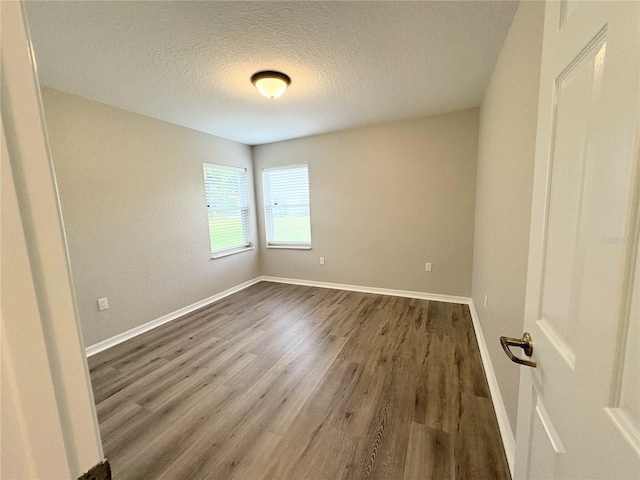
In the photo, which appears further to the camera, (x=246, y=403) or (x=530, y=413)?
(x=246, y=403)

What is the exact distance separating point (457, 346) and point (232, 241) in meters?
3.41

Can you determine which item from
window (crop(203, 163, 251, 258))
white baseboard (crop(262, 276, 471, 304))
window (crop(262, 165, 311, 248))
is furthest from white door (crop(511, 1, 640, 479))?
window (crop(203, 163, 251, 258))

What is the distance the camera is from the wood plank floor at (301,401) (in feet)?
4.39

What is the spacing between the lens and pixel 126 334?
273cm

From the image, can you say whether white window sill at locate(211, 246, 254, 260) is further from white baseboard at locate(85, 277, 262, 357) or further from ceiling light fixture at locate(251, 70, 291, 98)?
ceiling light fixture at locate(251, 70, 291, 98)

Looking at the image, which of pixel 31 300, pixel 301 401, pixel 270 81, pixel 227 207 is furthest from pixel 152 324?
pixel 31 300

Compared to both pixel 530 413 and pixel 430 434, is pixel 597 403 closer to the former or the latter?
pixel 530 413

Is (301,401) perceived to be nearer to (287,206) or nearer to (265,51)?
(265,51)

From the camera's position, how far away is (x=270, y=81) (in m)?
2.07

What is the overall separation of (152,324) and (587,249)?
364 centimetres

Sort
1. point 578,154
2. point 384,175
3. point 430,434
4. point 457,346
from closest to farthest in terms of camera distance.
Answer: point 578,154
point 430,434
point 457,346
point 384,175

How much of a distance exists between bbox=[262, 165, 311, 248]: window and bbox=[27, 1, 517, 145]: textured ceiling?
1.47 m

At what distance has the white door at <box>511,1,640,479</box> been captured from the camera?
1.25ft

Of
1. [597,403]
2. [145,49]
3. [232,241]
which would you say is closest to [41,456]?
[597,403]
